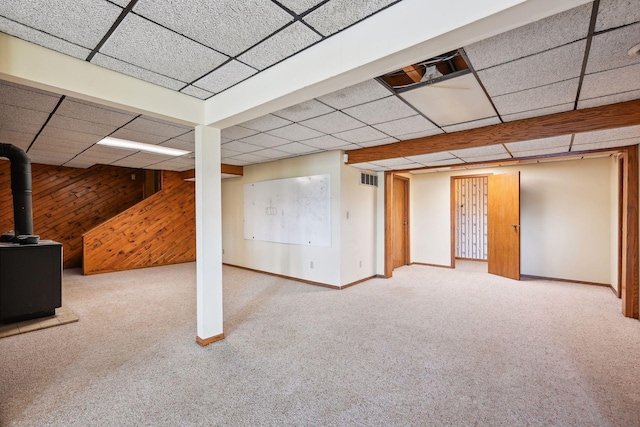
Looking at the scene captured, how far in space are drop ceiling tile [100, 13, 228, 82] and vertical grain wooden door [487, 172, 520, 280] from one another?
5628 mm

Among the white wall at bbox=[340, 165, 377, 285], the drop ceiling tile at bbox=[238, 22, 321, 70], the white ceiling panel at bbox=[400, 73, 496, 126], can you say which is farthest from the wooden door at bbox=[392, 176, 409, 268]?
the drop ceiling tile at bbox=[238, 22, 321, 70]

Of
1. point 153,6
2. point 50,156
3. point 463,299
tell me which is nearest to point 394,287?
point 463,299

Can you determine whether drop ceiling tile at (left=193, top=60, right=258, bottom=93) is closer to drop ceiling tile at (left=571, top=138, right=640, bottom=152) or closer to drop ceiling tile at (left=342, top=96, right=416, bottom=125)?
drop ceiling tile at (left=342, top=96, right=416, bottom=125)

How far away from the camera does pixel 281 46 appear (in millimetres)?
1893

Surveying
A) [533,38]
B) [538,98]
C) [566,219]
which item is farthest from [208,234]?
[566,219]

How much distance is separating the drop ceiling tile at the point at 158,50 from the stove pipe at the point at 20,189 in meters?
2.88

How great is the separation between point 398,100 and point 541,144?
6.97ft

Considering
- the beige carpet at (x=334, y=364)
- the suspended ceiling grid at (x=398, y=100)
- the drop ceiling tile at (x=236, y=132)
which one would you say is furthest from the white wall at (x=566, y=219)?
the drop ceiling tile at (x=236, y=132)

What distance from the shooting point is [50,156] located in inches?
209

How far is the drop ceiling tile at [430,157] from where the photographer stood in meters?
4.11

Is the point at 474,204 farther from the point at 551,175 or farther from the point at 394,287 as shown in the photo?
the point at 394,287

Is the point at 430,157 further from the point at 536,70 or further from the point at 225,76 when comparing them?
the point at 225,76

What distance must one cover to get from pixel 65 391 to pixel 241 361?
1225 mm

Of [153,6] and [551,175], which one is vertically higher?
[153,6]
